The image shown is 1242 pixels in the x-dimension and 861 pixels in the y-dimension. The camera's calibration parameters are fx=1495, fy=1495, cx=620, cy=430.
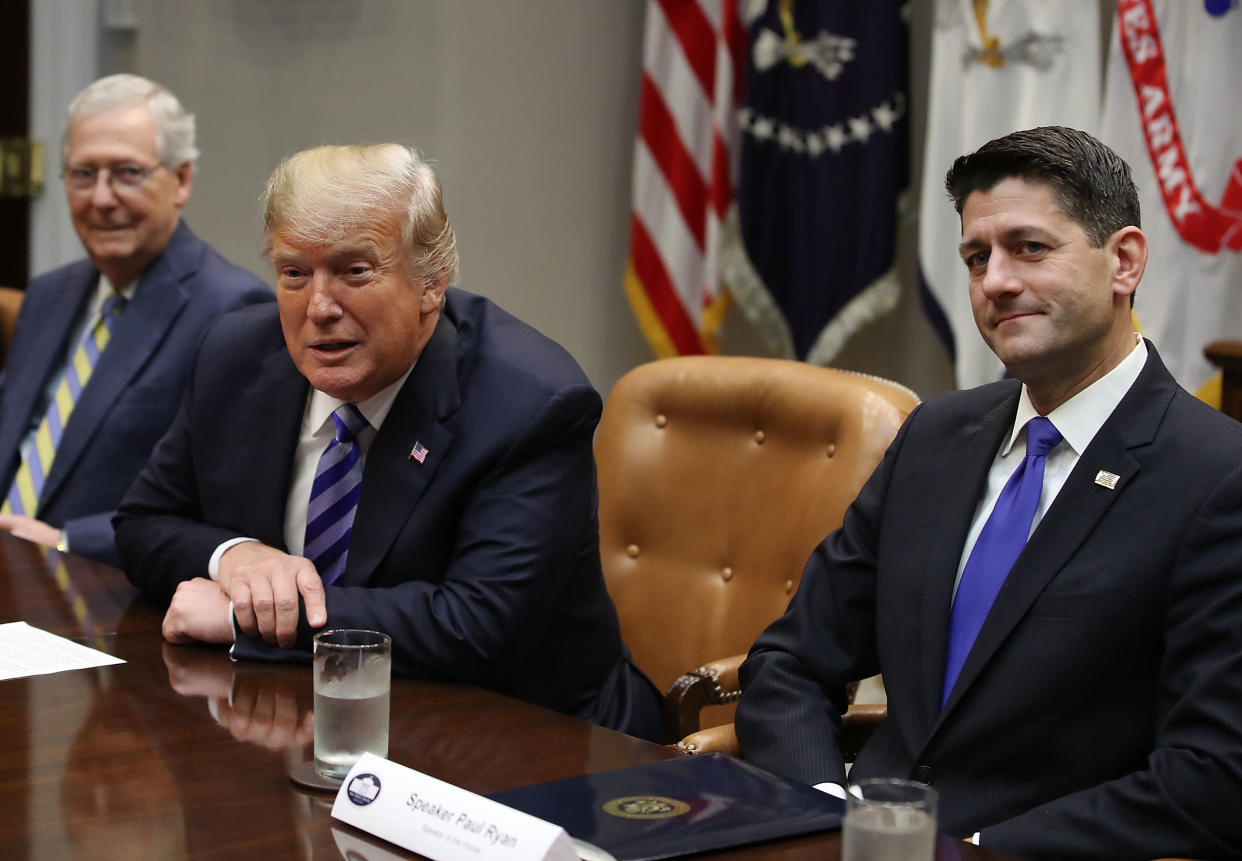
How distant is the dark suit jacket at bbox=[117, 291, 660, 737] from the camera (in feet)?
6.76

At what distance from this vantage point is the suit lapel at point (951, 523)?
74.1 inches

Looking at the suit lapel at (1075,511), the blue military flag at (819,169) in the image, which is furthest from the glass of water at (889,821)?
the blue military flag at (819,169)

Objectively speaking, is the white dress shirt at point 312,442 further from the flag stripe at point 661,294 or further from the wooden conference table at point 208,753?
the flag stripe at point 661,294

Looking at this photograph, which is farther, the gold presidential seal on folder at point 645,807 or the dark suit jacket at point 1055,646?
the dark suit jacket at point 1055,646

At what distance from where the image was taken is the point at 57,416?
11.2 feet

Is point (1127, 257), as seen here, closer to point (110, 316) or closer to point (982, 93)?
point (982, 93)

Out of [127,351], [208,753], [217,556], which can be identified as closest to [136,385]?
[127,351]

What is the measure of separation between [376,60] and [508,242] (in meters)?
0.67

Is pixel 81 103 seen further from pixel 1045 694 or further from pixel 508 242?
pixel 1045 694

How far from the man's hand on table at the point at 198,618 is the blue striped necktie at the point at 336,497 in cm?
19

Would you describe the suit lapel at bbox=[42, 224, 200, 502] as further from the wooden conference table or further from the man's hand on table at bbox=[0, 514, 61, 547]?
the wooden conference table

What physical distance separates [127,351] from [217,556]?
4.09 ft

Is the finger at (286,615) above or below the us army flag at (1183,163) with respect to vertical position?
below

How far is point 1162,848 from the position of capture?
5.31 ft
